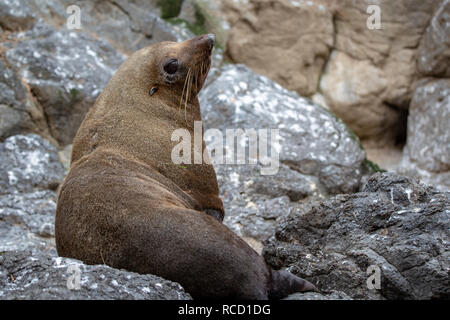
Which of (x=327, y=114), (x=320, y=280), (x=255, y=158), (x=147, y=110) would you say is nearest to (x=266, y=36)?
(x=327, y=114)

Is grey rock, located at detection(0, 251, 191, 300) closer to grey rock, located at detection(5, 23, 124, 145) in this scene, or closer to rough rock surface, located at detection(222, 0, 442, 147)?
grey rock, located at detection(5, 23, 124, 145)

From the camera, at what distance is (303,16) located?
30.8 feet

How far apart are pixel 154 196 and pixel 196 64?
1.91 m

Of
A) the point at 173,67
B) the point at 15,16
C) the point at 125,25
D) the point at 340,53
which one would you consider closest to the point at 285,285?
the point at 173,67

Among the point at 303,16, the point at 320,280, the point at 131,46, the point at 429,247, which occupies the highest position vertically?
the point at 303,16

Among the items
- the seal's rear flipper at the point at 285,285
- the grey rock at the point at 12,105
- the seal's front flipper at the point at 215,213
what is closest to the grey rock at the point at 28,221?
the grey rock at the point at 12,105

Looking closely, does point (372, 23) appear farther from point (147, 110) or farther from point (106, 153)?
point (106, 153)

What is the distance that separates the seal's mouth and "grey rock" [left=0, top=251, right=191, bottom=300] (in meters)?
2.23

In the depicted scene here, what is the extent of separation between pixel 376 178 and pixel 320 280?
1050 millimetres

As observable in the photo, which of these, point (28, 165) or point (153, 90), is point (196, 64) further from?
point (28, 165)

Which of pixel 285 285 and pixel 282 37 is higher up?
pixel 282 37

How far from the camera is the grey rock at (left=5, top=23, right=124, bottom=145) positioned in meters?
7.75

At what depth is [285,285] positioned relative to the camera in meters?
3.44

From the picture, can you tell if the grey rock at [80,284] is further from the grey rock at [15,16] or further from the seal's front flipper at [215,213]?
the grey rock at [15,16]
